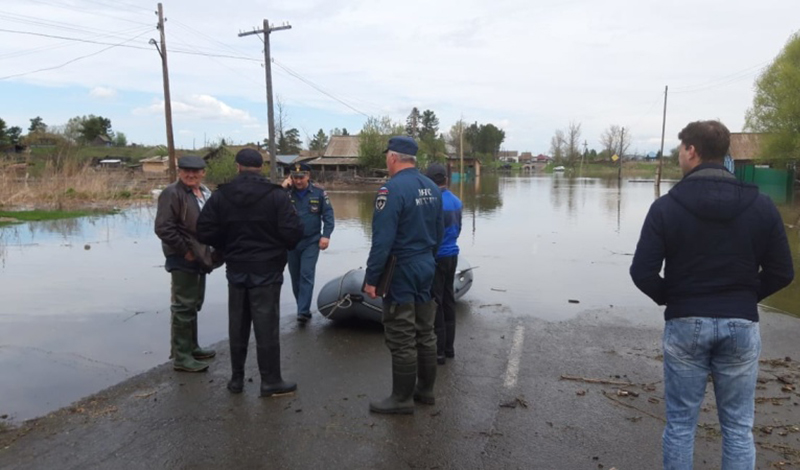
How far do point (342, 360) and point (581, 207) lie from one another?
77.1ft

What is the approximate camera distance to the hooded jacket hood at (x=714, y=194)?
2652 mm

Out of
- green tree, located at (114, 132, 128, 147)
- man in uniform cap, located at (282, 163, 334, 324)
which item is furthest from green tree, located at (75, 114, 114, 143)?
man in uniform cap, located at (282, 163, 334, 324)

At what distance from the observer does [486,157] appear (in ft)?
390

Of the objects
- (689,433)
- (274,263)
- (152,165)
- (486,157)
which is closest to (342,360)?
(274,263)

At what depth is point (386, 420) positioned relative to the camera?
415cm

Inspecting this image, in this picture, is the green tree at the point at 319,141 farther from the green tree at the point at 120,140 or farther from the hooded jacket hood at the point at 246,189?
the hooded jacket hood at the point at 246,189

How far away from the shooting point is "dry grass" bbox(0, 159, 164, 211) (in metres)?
27.5

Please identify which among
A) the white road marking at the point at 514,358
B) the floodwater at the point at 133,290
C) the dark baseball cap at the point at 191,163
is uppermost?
the dark baseball cap at the point at 191,163

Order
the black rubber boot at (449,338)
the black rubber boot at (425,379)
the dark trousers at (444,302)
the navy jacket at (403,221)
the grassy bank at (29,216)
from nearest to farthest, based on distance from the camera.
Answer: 1. the navy jacket at (403,221)
2. the black rubber boot at (425,379)
3. the dark trousers at (444,302)
4. the black rubber boot at (449,338)
5. the grassy bank at (29,216)

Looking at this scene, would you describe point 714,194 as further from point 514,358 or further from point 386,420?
point 514,358

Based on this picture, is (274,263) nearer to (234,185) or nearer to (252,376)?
(234,185)

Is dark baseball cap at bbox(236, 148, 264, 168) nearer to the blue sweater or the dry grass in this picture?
the blue sweater

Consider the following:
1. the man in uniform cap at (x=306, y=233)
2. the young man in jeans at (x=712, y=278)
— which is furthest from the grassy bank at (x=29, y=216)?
the young man in jeans at (x=712, y=278)

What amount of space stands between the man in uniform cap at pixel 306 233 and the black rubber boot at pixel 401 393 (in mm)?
2806
